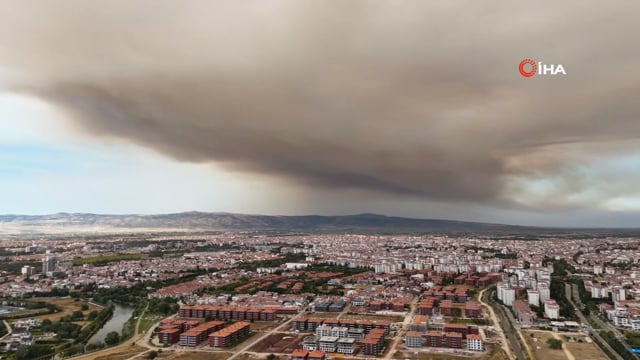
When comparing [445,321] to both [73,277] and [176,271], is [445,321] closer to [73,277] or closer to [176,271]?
[176,271]

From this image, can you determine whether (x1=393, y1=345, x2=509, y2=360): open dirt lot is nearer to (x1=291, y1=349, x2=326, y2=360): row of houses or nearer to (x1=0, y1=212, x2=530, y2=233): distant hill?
(x1=291, y1=349, x2=326, y2=360): row of houses

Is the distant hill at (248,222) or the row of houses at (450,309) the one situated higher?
the distant hill at (248,222)

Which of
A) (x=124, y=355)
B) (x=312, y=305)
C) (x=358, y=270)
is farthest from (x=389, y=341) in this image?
(x=358, y=270)

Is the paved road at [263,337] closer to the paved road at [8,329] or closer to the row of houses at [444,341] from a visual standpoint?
the row of houses at [444,341]

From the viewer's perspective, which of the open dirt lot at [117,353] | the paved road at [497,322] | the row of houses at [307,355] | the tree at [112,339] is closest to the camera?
the row of houses at [307,355]

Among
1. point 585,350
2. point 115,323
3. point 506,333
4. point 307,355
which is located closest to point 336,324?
point 307,355

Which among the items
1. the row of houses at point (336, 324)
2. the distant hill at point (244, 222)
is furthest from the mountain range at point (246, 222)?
the row of houses at point (336, 324)

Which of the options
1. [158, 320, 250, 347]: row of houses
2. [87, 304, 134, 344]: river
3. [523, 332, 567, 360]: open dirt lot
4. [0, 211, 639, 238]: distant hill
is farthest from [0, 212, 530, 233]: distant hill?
[523, 332, 567, 360]: open dirt lot

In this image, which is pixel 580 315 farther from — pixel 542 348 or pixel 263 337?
pixel 263 337

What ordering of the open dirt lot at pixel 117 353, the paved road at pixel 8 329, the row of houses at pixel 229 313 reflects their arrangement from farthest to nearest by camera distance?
the row of houses at pixel 229 313 → the paved road at pixel 8 329 → the open dirt lot at pixel 117 353
